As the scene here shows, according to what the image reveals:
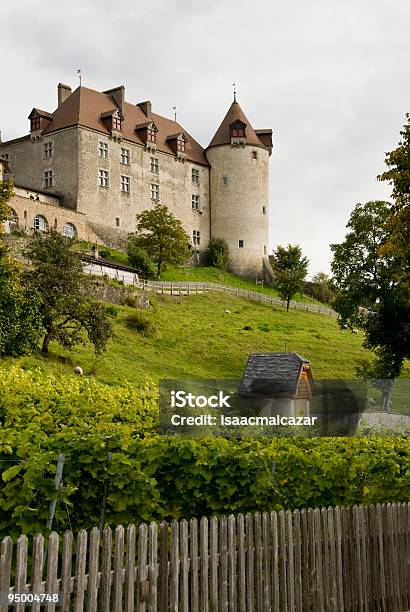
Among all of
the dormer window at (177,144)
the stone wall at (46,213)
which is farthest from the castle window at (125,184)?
the dormer window at (177,144)

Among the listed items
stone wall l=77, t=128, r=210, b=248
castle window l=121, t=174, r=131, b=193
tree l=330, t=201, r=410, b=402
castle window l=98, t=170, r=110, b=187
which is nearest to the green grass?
stone wall l=77, t=128, r=210, b=248

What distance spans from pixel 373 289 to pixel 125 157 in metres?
52.1

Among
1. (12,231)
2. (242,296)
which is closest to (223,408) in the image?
(12,231)

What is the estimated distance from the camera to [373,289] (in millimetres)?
45125

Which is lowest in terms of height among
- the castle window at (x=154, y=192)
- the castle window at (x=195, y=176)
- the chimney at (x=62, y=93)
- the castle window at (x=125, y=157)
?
the castle window at (x=154, y=192)

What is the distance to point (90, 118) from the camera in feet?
286

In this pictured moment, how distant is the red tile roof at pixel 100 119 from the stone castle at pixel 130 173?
0.16 meters

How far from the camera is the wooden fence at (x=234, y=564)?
6.76m

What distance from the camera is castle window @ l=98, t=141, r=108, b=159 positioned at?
86.9 meters

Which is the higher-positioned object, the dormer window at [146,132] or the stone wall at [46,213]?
the dormer window at [146,132]

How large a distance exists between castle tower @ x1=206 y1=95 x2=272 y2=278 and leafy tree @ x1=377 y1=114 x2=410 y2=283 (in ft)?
202

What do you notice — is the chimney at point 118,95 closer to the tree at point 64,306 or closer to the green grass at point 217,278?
the green grass at point 217,278

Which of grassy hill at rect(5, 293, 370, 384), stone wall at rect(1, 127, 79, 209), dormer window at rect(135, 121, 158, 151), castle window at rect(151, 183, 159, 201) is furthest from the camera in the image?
castle window at rect(151, 183, 159, 201)

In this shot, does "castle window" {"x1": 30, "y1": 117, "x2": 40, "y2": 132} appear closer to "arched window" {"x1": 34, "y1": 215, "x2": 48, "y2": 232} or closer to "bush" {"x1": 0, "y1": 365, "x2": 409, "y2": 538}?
"arched window" {"x1": 34, "y1": 215, "x2": 48, "y2": 232}
